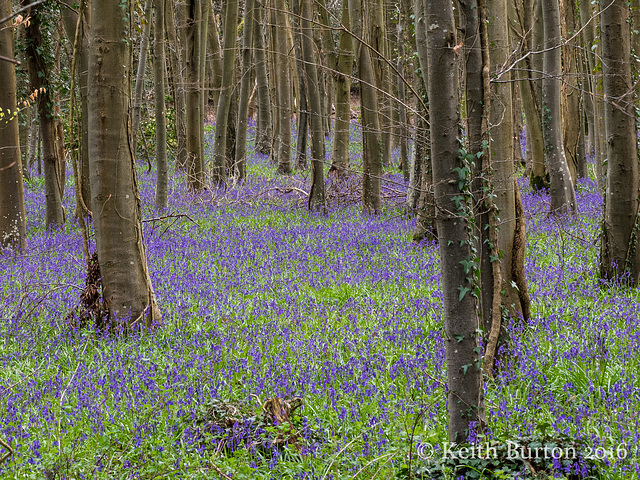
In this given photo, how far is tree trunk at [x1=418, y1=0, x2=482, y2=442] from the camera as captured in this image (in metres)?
2.87

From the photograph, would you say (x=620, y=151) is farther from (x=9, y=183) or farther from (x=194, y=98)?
(x=194, y=98)

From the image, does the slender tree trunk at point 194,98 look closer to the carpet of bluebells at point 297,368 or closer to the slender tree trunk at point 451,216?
the carpet of bluebells at point 297,368

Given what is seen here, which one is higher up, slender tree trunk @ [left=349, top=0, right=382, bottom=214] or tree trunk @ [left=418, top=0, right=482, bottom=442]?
slender tree trunk @ [left=349, top=0, right=382, bottom=214]

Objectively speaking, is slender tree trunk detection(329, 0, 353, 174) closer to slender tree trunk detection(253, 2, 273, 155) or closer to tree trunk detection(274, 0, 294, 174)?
tree trunk detection(274, 0, 294, 174)

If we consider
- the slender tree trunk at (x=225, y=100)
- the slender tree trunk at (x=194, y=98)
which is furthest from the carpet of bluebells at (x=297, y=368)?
the slender tree trunk at (x=225, y=100)

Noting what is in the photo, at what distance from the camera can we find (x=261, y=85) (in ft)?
65.2

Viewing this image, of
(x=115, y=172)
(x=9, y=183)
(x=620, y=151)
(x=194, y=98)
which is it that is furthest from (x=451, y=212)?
(x=194, y=98)

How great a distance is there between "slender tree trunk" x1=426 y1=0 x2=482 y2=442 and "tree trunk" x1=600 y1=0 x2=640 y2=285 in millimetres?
4518

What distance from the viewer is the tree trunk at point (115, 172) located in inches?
217

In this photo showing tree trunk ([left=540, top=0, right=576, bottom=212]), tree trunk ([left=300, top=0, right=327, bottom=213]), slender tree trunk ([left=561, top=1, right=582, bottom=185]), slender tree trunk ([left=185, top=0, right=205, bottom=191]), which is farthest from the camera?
slender tree trunk ([left=185, top=0, right=205, bottom=191])

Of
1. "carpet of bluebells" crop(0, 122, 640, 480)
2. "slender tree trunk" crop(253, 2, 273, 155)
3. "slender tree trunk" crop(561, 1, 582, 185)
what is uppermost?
"slender tree trunk" crop(253, 2, 273, 155)

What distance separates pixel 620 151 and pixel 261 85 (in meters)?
15.2

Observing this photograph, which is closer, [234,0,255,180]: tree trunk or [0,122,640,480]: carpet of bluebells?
[0,122,640,480]: carpet of bluebells

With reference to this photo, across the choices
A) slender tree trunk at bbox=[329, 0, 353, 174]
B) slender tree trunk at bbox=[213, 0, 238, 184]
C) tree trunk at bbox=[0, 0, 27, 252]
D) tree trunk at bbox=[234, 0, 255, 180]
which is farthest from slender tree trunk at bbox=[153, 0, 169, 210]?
tree trunk at bbox=[234, 0, 255, 180]
